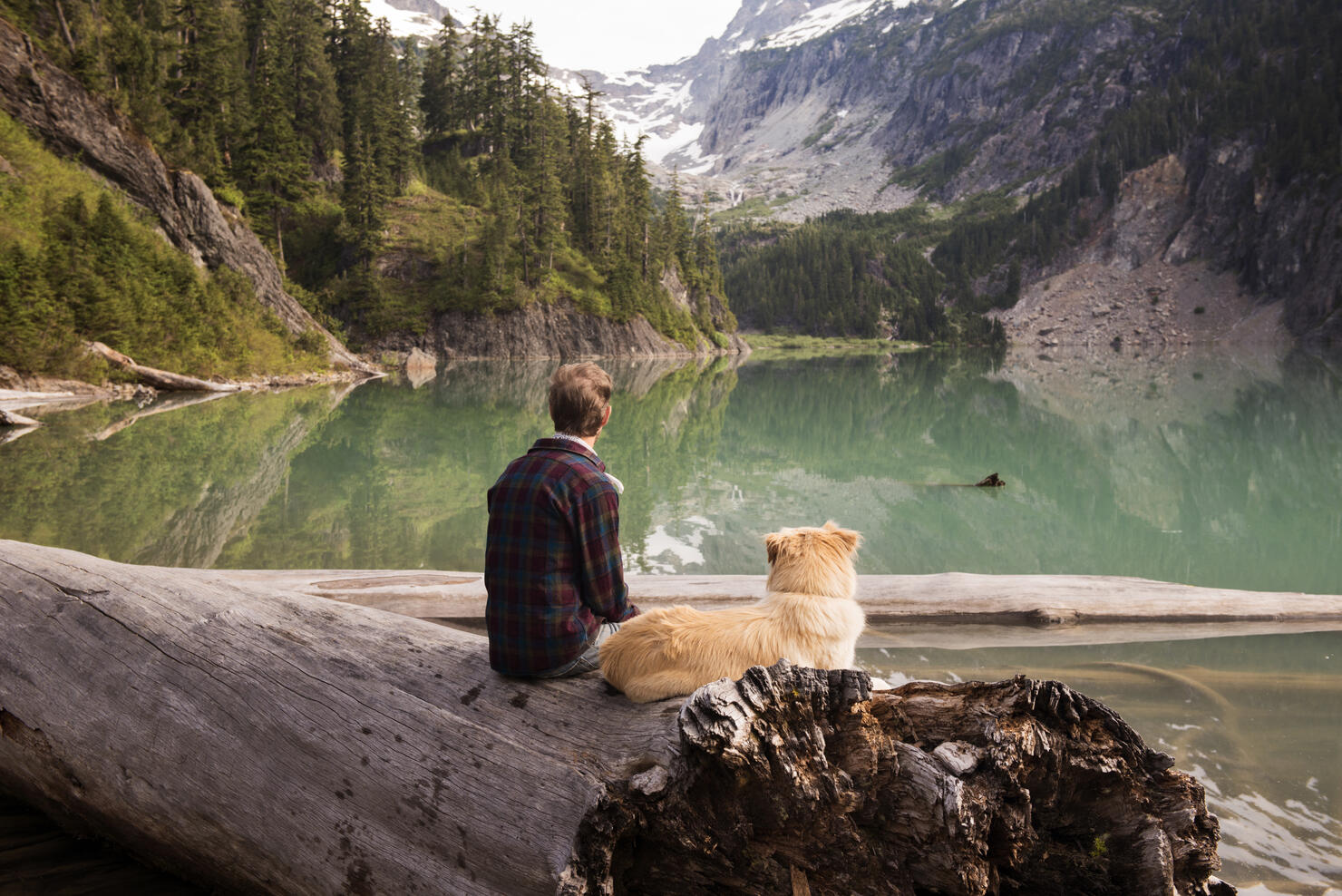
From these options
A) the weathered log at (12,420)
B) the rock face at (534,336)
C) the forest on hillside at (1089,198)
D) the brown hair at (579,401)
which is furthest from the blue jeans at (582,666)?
the forest on hillside at (1089,198)

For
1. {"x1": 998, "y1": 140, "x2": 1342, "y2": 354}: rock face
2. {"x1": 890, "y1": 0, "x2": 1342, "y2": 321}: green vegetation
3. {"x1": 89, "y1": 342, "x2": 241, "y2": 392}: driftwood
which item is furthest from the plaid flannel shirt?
{"x1": 890, "y1": 0, "x2": 1342, "y2": 321}: green vegetation

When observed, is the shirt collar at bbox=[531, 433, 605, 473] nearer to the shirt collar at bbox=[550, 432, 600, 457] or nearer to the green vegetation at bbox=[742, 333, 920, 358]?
the shirt collar at bbox=[550, 432, 600, 457]

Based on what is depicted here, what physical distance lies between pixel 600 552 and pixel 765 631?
2.55 feet

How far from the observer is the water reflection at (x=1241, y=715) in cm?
413

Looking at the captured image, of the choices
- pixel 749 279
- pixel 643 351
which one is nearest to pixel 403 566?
pixel 643 351

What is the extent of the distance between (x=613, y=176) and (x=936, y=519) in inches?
2824

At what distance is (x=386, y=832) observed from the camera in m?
2.78

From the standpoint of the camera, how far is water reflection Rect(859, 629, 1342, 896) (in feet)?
13.5

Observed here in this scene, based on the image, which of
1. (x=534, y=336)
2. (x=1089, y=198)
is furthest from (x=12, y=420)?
(x=1089, y=198)

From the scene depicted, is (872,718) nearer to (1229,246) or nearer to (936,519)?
(936,519)

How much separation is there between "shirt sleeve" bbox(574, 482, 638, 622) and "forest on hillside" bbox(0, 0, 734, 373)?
24.4 m

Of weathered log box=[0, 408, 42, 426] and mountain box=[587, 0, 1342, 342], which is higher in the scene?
mountain box=[587, 0, 1342, 342]

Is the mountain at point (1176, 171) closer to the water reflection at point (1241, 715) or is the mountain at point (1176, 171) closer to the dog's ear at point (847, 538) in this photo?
the water reflection at point (1241, 715)

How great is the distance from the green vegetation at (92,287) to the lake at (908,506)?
10.6 ft
